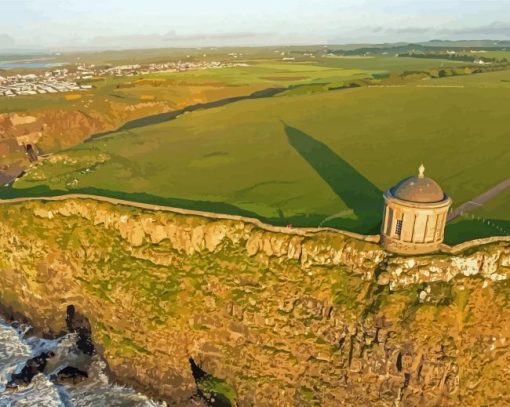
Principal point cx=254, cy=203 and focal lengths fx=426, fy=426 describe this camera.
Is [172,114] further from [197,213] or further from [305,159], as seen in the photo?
[197,213]

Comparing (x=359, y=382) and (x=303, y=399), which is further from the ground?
(x=359, y=382)

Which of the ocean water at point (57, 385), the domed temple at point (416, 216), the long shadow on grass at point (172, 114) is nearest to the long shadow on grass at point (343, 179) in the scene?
the domed temple at point (416, 216)

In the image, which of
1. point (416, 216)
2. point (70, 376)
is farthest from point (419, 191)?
point (70, 376)

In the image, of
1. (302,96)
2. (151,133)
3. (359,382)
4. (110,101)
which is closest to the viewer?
(359,382)

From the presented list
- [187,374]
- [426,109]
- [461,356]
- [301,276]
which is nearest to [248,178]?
[301,276]

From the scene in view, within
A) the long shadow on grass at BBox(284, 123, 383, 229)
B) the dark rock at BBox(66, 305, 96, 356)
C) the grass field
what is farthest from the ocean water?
the long shadow on grass at BBox(284, 123, 383, 229)

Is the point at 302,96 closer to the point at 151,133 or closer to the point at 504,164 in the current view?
the point at 151,133

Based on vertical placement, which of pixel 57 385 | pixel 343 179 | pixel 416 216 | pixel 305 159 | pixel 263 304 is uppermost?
pixel 305 159
